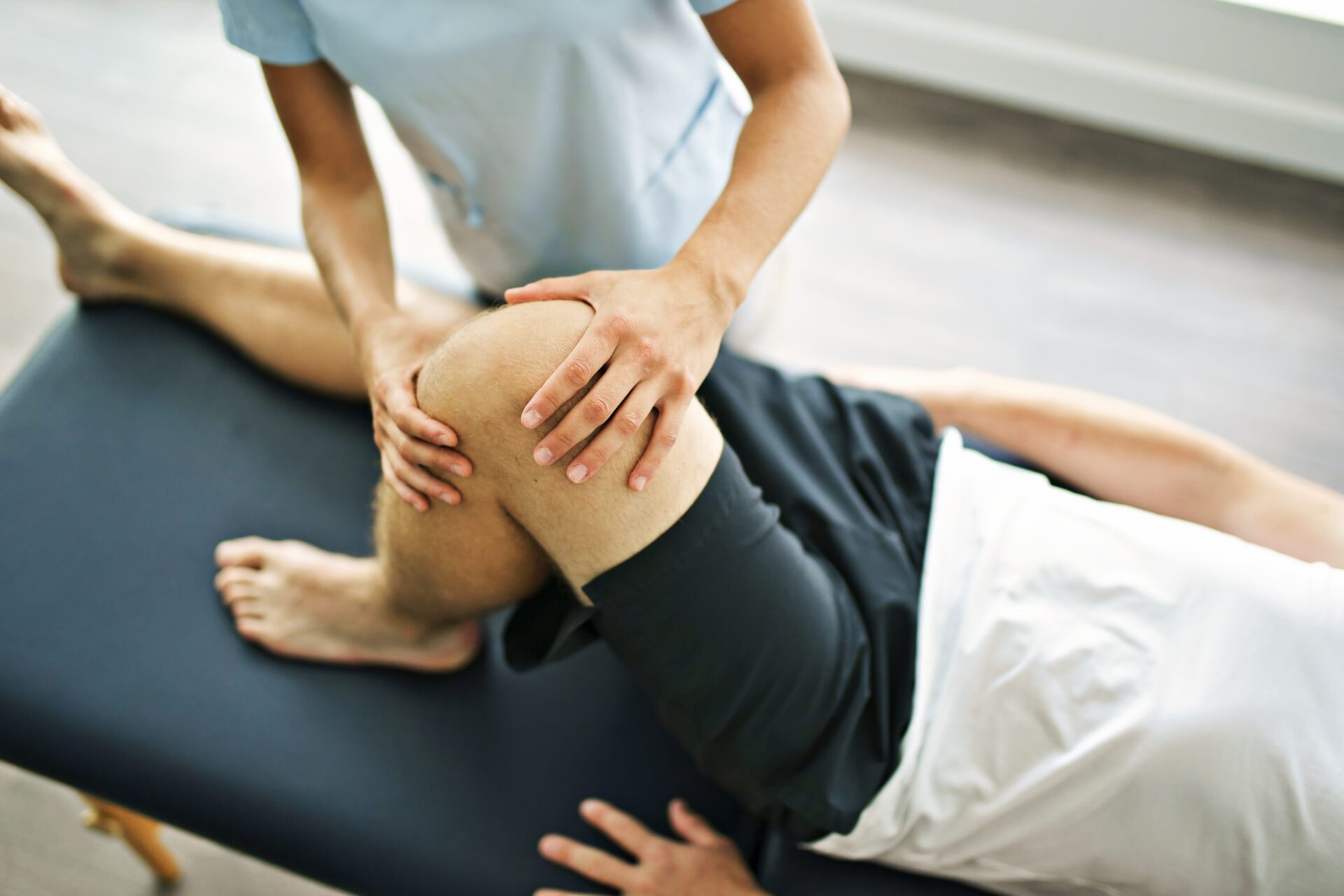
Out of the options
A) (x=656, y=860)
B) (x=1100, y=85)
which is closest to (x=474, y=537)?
(x=656, y=860)

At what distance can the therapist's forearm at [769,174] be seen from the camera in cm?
81

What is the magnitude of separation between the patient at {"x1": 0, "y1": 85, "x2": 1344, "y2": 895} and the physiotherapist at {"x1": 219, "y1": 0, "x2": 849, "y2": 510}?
0.13ft

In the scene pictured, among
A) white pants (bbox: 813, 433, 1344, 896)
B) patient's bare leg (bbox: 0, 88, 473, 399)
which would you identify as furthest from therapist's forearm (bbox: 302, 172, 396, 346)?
white pants (bbox: 813, 433, 1344, 896)

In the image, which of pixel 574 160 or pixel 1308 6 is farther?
pixel 1308 6

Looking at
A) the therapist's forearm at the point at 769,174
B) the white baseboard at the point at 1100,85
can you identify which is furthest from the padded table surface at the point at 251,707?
the white baseboard at the point at 1100,85

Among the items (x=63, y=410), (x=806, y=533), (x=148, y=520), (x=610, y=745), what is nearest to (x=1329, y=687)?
(x=806, y=533)

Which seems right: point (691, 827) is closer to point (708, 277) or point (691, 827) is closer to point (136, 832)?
point (708, 277)

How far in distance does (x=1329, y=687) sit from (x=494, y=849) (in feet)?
2.47

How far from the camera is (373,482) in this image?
3.53 feet

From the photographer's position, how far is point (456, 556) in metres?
0.84

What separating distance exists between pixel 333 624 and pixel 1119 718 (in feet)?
2.50

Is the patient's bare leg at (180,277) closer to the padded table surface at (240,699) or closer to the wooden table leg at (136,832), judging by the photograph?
the padded table surface at (240,699)

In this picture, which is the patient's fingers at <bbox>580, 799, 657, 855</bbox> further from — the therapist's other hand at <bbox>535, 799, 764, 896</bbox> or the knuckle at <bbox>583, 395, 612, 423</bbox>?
the knuckle at <bbox>583, 395, 612, 423</bbox>

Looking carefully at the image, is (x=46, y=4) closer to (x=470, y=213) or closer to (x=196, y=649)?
(x=470, y=213)
